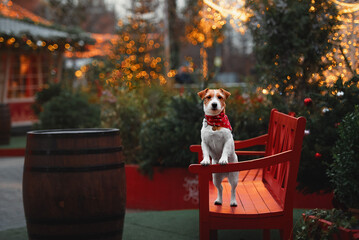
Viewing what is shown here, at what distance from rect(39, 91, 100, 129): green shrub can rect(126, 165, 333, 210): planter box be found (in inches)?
173

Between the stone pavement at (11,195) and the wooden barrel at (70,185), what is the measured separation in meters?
2.14

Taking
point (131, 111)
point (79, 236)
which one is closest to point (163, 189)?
point (131, 111)

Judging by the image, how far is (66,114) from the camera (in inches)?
428

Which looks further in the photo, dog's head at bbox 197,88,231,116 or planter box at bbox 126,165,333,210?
planter box at bbox 126,165,333,210

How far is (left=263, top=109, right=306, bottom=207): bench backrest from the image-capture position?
11.1 ft

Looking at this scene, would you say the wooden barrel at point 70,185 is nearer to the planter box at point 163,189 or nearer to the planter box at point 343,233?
the planter box at point 343,233

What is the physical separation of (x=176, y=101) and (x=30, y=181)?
308 centimetres

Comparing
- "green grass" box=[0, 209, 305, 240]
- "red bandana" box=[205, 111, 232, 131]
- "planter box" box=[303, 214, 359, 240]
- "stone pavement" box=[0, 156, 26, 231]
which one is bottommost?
"stone pavement" box=[0, 156, 26, 231]

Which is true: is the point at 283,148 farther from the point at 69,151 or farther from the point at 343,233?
the point at 69,151

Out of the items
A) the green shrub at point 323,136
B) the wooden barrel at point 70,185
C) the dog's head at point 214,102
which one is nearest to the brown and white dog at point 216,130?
the dog's head at point 214,102

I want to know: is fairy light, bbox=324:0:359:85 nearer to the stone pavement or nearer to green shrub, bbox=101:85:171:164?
green shrub, bbox=101:85:171:164

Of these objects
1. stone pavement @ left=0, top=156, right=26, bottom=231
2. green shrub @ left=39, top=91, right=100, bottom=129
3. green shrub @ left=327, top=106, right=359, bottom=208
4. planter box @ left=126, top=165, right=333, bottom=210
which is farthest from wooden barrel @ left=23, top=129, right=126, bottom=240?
green shrub @ left=39, top=91, right=100, bottom=129

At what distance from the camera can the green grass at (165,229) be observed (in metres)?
4.54

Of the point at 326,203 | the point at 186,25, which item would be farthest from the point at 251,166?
the point at 186,25
